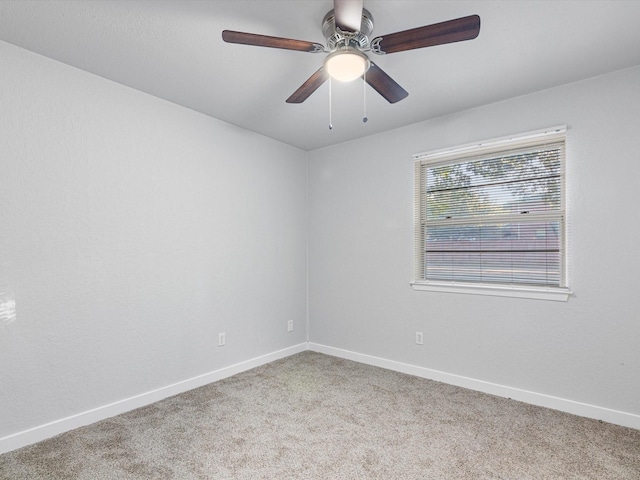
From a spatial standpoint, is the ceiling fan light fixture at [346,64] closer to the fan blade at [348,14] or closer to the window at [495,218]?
the fan blade at [348,14]

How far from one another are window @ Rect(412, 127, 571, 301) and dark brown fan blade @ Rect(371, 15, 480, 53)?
61.0 inches

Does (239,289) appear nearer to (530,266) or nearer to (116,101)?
(116,101)

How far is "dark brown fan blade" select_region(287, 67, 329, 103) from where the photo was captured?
203 centimetres

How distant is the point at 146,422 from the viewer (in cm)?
247

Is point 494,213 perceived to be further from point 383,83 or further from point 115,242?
point 115,242

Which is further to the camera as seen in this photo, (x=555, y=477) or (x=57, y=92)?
(x=57, y=92)

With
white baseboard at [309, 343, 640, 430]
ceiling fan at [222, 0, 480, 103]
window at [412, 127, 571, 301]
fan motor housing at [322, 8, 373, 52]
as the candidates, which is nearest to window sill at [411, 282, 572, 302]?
window at [412, 127, 571, 301]

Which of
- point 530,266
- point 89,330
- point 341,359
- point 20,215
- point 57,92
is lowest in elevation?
point 341,359

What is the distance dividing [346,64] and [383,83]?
1.17ft

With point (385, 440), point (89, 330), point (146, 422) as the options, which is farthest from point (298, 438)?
point (89, 330)

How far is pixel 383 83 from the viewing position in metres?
2.11

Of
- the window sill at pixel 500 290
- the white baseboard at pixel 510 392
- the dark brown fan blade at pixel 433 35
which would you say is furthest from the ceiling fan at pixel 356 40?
the white baseboard at pixel 510 392

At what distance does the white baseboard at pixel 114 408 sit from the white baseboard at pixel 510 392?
1180 millimetres

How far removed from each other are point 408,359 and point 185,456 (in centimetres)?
218
